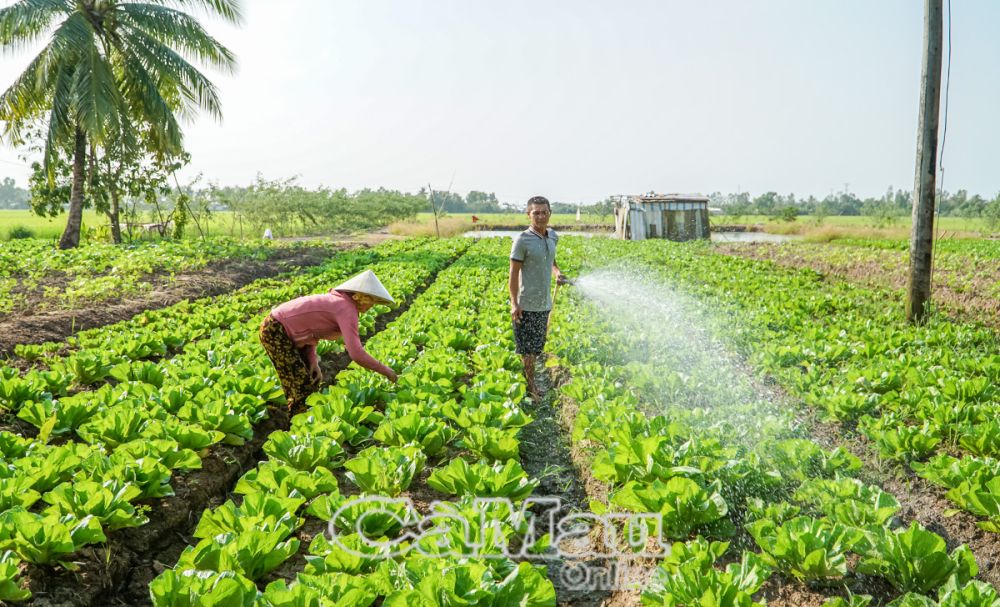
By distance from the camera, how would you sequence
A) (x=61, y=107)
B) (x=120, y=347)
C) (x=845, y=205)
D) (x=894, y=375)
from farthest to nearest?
1. (x=845, y=205)
2. (x=61, y=107)
3. (x=120, y=347)
4. (x=894, y=375)

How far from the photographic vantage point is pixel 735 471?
3258 millimetres

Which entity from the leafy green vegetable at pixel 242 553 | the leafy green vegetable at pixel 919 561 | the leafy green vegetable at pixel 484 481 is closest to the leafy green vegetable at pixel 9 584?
the leafy green vegetable at pixel 242 553

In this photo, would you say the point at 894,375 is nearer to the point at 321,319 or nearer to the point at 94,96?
the point at 321,319

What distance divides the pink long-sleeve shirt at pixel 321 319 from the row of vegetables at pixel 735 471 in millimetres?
1777

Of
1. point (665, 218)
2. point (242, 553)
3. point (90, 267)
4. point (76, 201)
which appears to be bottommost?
point (242, 553)

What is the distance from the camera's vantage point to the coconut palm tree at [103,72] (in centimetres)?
1577

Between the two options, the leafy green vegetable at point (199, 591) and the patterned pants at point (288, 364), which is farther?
the patterned pants at point (288, 364)

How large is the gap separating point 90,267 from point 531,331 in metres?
12.1

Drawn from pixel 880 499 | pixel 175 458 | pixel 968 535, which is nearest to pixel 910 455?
pixel 968 535

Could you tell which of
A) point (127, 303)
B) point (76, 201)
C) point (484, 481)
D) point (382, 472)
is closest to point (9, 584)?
point (382, 472)

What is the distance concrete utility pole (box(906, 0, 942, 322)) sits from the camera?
25.8 feet

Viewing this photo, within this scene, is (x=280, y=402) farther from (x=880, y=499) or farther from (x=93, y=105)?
(x=93, y=105)

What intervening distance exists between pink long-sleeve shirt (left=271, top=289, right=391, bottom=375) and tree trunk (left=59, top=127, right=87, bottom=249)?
17.0m

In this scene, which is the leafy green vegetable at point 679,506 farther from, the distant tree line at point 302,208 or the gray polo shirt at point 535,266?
the distant tree line at point 302,208
